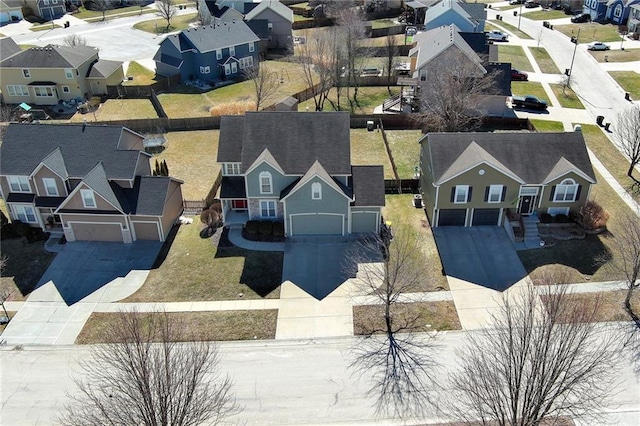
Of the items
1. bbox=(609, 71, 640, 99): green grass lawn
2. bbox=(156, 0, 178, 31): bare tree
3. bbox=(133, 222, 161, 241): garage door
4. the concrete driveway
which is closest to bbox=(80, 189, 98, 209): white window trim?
bbox=(133, 222, 161, 241): garage door

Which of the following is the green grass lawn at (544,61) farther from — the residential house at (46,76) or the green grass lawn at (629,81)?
the residential house at (46,76)

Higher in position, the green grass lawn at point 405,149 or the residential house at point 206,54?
the residential house at point 206,54

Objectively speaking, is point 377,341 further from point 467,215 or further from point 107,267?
point 107,267

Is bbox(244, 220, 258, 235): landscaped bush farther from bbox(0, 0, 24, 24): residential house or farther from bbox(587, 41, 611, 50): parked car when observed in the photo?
bbox(0, 0, 24, 24): residential house

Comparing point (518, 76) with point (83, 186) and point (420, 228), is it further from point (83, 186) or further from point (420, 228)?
point (83, 186)

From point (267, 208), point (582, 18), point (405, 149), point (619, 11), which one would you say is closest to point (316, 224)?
point (267, 208)

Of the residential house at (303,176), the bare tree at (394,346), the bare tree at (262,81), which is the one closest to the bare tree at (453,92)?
the residential house at (303,176)
